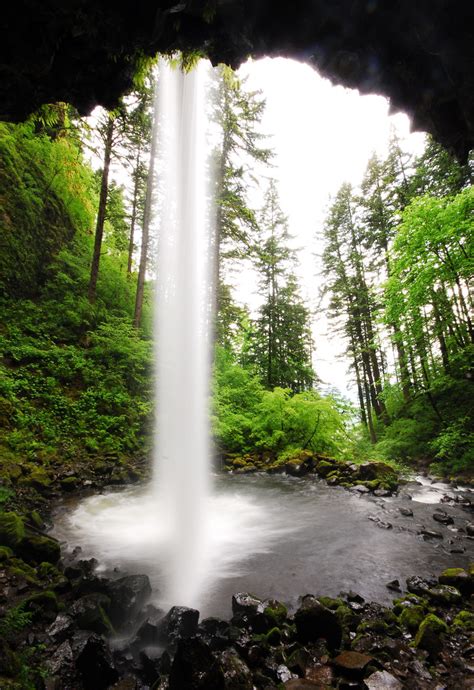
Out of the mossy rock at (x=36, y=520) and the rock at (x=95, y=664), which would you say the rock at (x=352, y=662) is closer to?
the rock at (x=95, y=664)

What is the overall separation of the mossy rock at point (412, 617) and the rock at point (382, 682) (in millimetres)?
1022

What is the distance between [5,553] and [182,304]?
15.1 metres

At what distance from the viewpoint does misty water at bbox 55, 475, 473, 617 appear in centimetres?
482

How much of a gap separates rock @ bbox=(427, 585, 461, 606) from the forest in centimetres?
2

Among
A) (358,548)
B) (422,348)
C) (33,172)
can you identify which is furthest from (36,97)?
(422,348)

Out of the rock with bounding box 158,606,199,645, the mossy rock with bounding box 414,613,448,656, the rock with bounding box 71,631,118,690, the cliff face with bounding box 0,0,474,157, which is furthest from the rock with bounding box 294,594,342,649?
the cliff face with bounding box 0,0,474,157

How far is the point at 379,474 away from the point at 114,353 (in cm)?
1128

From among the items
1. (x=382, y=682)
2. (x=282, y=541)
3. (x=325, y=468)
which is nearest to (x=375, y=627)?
(x=382, y=682)

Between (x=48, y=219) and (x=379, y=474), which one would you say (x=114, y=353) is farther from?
(x=379, y=474)

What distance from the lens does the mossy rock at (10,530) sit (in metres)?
4.65

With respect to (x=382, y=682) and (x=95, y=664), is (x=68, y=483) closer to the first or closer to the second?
(x=95, y=664)

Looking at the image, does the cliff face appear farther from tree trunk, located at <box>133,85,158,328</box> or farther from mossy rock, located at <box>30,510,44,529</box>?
tree trunk, located at <box>133,85,158,328</box>

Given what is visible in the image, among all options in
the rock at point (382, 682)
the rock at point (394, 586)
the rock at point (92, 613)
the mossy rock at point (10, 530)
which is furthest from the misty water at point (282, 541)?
the rock at point (382, 682)

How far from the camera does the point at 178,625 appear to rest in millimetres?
3463
